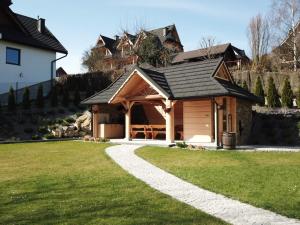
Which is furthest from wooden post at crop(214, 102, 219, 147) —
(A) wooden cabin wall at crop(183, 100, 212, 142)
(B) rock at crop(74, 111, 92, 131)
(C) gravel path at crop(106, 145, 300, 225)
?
(B) rock at crop(74, 111, 92, 131)

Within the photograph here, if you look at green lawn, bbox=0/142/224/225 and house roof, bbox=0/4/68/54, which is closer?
green lawn, bbox=0/142/224/225

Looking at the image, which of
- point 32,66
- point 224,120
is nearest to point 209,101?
point 224,120

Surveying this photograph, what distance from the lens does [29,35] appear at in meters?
30.2

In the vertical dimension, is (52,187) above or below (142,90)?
below

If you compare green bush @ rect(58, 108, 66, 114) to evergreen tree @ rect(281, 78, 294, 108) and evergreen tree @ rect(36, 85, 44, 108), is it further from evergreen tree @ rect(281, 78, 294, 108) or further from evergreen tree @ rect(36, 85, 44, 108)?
evergreen tree @ rect(281, 78, 294, 108)

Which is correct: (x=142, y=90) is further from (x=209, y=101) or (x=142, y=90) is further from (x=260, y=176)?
(x=260, y=176)

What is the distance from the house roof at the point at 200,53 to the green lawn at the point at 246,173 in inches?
1224

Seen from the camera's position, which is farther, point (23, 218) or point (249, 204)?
point (249, 204)

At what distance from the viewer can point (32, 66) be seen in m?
30.0

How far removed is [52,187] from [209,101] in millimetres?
11468

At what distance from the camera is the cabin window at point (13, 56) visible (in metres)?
28.1

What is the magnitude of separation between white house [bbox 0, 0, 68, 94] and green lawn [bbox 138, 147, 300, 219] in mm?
18039

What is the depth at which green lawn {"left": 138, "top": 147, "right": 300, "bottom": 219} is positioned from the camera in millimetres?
6879

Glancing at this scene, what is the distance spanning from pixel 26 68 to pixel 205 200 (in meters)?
25.9
